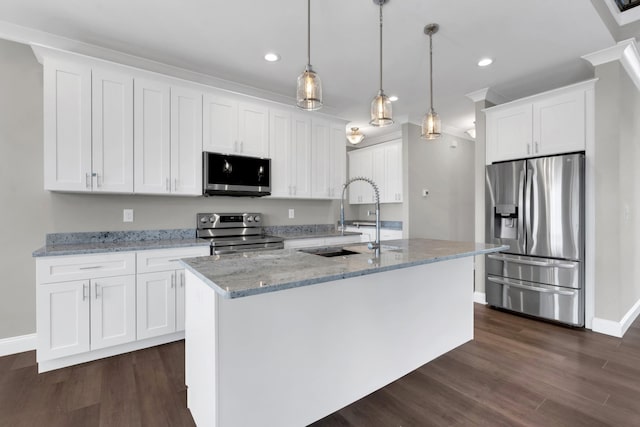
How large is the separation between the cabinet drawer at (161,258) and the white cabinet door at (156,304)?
0.16 feet

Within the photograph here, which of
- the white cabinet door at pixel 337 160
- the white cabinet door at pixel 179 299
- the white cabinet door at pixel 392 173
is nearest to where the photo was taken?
the white cabinet door at pixel 179 299

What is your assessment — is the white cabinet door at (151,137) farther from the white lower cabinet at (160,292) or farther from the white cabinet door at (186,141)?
the white lower cabinet at (160,292)

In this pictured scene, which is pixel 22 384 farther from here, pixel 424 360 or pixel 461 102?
pixel 461 102

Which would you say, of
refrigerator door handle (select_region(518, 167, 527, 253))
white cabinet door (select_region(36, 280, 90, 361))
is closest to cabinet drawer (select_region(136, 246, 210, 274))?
white cabinet door (select_region(36, 280, 90, 361))

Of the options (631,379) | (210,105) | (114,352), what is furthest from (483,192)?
(114,352)

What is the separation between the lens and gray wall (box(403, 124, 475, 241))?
4.93 meters

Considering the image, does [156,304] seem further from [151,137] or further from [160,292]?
[151,137]

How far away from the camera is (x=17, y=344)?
258cm

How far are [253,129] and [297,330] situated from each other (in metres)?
2.58

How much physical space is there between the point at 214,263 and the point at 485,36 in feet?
9.58

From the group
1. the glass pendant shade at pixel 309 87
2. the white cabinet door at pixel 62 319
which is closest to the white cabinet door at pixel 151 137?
the white cabinet door at pixel 62 319

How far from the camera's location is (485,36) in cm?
265

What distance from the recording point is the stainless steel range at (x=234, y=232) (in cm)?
304

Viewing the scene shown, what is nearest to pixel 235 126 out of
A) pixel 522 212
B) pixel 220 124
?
pixel 220 124
